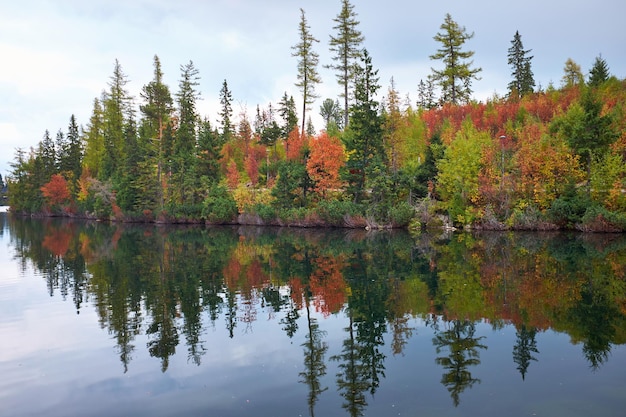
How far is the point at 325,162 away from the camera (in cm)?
4491

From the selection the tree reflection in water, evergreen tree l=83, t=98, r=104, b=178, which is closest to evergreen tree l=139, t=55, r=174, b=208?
evergreen tree l=83, t=98, r=104, b=178

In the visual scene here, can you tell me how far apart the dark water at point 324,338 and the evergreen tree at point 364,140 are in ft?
71.7

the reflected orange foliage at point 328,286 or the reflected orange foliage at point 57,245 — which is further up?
the reflected orange foliage at point 57,245

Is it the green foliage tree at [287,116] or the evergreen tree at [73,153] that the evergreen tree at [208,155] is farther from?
the evergreen tree at [73,153]

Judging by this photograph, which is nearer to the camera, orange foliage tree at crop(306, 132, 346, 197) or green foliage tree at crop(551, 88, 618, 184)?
green foliage tree at crop(551, 88, 618, 184)

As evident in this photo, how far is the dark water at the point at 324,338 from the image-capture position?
753cm

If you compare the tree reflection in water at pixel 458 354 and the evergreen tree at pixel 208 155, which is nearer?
the tree reflection in water at pixel 458 354

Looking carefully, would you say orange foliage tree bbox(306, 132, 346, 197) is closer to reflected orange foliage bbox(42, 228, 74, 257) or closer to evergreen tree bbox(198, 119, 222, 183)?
evergreen tree bbox(198, 119, 222, 183)

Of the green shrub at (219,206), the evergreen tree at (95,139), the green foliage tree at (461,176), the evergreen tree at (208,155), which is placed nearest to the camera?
the green foliage tree at (461,176)

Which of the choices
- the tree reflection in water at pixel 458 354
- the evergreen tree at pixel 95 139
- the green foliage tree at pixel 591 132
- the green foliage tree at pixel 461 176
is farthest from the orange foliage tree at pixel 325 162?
the evergreen tree at pixel 95 139

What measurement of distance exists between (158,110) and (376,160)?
36.2m

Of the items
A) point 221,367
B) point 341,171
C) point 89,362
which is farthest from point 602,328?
point 341,171

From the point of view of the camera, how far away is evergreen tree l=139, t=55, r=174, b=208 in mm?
60500

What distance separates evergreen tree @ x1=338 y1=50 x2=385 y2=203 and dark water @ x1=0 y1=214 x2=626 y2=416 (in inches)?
861
